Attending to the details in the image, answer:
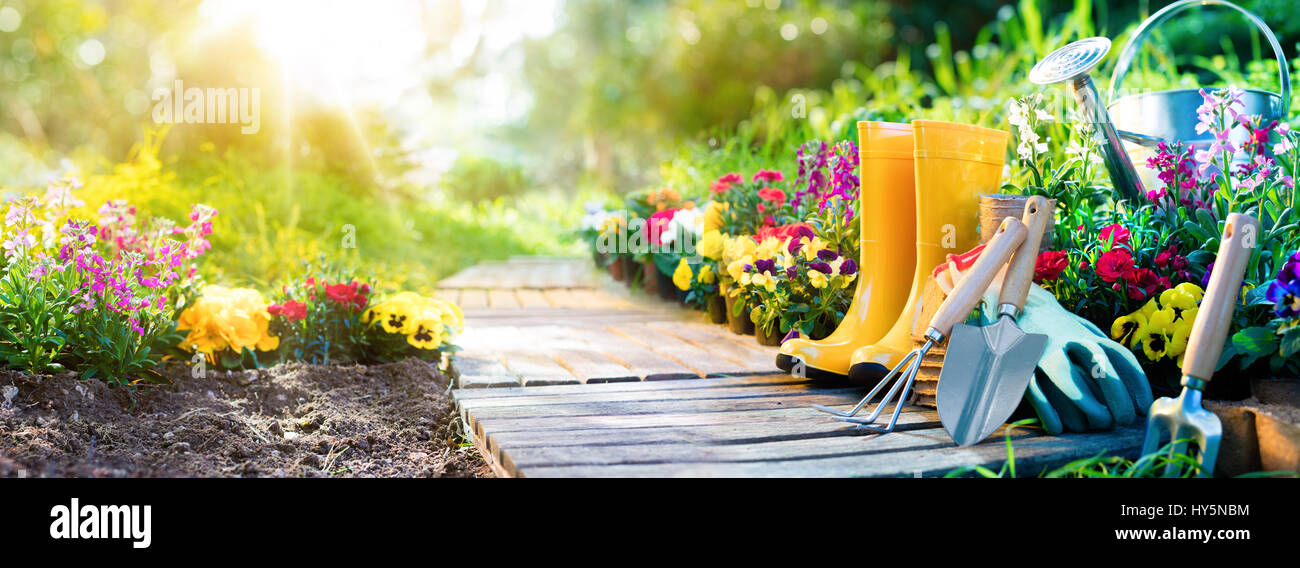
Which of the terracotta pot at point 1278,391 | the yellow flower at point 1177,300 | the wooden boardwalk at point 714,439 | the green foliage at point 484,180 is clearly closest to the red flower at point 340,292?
the wooden boardwalk at point 714,439

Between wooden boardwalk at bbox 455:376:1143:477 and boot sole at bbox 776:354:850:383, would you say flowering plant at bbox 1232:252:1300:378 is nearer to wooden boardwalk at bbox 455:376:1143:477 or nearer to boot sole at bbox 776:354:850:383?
wooden boardwalk at bbox 455:376:1143:477

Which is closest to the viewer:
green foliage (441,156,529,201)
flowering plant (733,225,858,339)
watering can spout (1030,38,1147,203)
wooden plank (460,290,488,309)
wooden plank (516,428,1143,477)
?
wooden plank (516,428,1143,477)

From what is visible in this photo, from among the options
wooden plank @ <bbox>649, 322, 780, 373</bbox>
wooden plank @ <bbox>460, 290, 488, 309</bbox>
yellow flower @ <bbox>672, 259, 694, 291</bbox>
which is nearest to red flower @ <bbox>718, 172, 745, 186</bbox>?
yellow flower @ <bbox>672, 259, 694, 291</bbox>

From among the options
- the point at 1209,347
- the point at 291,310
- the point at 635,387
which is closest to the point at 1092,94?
the point at 1209,347

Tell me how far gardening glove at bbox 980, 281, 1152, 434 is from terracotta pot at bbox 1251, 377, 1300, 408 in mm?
199

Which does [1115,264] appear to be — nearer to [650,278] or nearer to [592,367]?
[592,367]

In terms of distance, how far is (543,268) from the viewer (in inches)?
217

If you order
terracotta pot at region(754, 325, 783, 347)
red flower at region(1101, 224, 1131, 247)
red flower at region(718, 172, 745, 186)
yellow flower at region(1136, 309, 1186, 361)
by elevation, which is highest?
red flower at region(718, 172, 745, 186)

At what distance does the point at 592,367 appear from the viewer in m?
2.32

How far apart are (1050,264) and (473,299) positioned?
2579 millimetres

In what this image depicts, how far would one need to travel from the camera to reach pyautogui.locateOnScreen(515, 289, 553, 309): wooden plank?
379 centimetres

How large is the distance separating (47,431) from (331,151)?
5.27m

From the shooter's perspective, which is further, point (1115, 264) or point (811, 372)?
point (811, 372)
